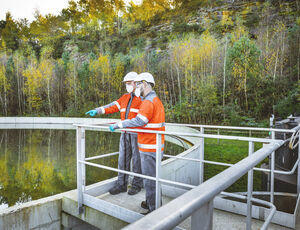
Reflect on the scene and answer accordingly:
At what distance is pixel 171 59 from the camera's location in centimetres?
1975

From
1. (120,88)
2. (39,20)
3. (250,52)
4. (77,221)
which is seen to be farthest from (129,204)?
(39,20)

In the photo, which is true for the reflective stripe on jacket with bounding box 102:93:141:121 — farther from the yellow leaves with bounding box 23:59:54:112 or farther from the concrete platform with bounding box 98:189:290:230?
the yellow leaves with bounding box 23:59:54:112

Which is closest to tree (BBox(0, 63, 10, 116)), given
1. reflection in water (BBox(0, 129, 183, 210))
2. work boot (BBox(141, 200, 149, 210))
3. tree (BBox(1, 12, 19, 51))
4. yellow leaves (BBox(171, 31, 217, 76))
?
tree (BBox(1, 12, 19, 51))

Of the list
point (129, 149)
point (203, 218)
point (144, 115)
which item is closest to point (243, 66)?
point (129, 149)

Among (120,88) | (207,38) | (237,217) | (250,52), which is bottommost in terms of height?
(237,217)

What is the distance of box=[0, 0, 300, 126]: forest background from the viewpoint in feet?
50.5

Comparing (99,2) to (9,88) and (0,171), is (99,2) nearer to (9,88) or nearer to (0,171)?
(9,88)

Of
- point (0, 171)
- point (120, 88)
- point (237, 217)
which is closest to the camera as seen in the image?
point (237, 217)

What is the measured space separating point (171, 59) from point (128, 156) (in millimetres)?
17334

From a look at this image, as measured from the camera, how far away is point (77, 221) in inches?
130

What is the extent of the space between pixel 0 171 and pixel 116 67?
1836 cm

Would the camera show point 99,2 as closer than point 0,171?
No

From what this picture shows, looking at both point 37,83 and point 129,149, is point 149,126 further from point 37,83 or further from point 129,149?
point 37,83

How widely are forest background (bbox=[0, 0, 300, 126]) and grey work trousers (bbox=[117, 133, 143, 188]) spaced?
1263cm
